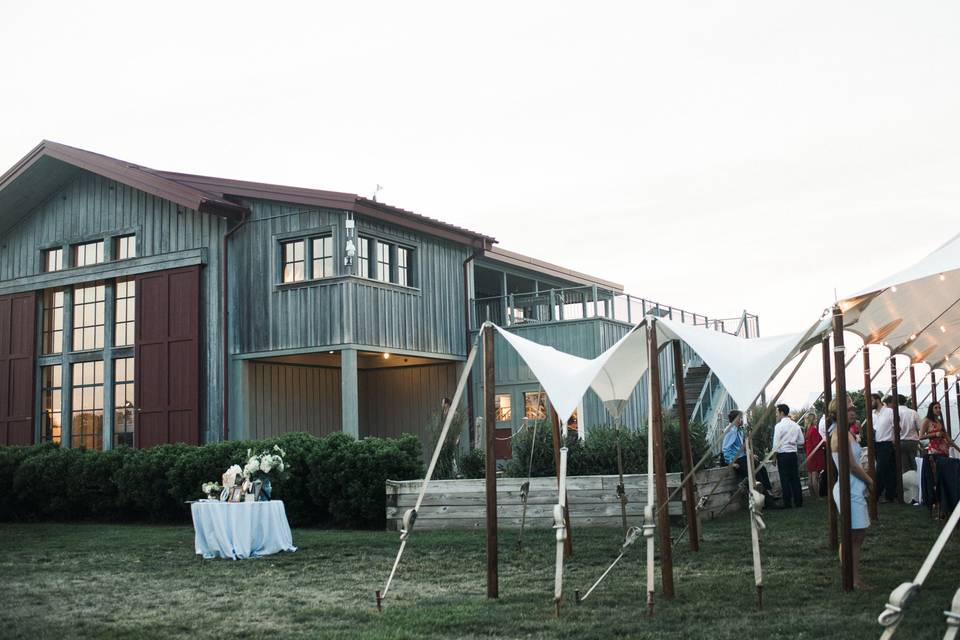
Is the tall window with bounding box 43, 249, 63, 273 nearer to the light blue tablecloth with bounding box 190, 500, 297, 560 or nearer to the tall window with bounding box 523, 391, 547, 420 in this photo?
the tall window with bounding box 523, 391, 547, 420

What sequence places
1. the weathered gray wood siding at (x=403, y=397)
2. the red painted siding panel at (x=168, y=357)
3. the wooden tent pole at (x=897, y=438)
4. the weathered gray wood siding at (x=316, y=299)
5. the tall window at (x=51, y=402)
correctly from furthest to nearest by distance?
the weathered gray wood siding at (x=403, y=397)
the tall window at (x=51, y=402)
the red painted siding panel at (x=168, y=357)
the weathered gray wood siding at (x=316, y=299)
the wooden tent pole at (x=897, y=438)

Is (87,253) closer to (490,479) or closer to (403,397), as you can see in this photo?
(403,397)

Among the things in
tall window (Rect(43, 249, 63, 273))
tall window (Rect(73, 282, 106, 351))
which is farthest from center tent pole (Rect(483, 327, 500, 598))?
tall window (Rect(43, 249, 63, 273))

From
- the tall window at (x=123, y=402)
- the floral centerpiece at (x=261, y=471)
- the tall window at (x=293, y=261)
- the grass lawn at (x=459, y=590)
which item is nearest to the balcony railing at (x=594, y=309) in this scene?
the tall window at (x=293, y=261)

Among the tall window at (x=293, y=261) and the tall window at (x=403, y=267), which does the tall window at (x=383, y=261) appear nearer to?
the tall window at (x=403, y=267)

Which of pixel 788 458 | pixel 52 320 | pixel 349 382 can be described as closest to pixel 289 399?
pixel 349 382

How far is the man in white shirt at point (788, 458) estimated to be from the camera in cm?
1461

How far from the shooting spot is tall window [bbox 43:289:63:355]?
22531 millimetres

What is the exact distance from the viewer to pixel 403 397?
24.0 meters

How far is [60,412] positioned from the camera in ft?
72.4

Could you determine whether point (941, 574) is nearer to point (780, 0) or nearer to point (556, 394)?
point (556, 394)

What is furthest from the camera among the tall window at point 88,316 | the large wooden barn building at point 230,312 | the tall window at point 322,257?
the tall window at point 88,316

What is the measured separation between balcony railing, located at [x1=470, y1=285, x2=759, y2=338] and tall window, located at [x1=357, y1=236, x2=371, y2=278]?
3.48 m

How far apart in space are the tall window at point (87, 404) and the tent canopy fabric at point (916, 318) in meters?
16.9
